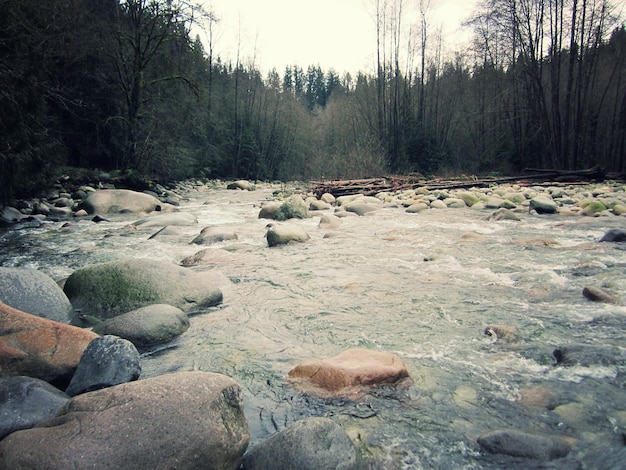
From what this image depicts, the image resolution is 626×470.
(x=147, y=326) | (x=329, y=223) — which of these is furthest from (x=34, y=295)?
(x=329, y=223)

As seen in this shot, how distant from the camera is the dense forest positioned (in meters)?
6.61

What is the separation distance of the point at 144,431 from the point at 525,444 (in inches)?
47.1

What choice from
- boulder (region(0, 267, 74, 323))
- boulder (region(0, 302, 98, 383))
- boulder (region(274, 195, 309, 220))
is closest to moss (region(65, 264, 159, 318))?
boulder (region(0, 267, 74, 323))

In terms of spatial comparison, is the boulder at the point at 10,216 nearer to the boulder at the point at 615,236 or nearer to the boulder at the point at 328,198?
the boulder at the point at 328,198

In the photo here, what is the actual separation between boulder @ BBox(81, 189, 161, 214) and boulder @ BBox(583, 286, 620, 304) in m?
8.25

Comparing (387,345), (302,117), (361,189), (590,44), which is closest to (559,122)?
(590,44)

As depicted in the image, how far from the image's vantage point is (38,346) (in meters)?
1.82

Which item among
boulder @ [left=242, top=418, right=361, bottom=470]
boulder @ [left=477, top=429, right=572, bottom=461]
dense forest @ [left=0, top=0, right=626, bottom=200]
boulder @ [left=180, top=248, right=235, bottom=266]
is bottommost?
boulder @ [left=477, top=429, right=572, bottom=461]

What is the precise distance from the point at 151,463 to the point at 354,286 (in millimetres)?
2340

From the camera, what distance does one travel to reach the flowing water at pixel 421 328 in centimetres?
152

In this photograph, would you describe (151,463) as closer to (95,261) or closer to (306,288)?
(306,288)

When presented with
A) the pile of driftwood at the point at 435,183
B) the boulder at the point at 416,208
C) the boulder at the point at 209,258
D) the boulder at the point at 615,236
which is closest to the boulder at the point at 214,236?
the boulder at the point at 209,258

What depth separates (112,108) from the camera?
46.4 feet

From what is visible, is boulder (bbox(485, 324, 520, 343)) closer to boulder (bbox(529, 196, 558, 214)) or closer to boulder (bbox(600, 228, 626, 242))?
boulder (bbox(600, 228, 626, 242))
